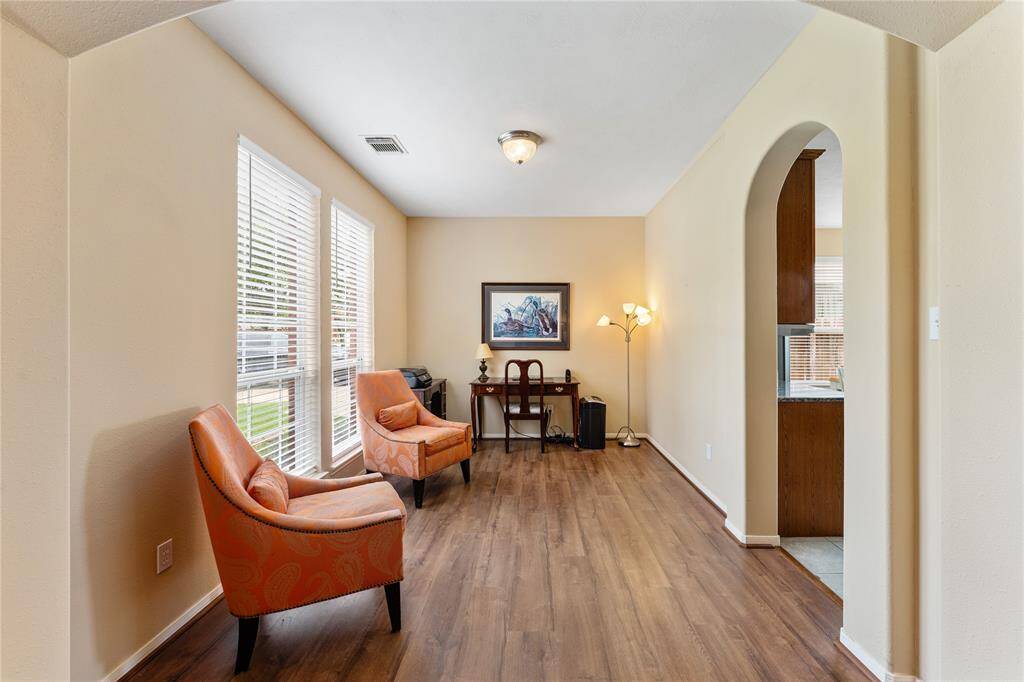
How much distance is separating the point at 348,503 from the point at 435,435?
1306 millimetres

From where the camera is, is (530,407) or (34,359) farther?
(530,407)

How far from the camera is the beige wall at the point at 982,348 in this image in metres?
0.98

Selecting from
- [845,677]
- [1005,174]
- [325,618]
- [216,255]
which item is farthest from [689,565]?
[216,255]

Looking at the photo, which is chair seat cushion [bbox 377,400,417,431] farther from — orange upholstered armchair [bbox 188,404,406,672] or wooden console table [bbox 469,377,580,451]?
orange upholstered armchair [bbox 188,404,406,672]

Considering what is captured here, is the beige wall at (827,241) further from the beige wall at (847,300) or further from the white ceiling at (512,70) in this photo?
the white ceiling at (512,70)

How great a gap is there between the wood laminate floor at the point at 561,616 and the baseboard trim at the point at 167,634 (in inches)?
1.2

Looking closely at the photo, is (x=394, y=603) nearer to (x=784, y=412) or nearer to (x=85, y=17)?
(x=85, y=17)

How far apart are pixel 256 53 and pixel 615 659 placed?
3.15m

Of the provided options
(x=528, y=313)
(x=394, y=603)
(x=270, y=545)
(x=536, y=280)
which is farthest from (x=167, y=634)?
(x=536, y=280)

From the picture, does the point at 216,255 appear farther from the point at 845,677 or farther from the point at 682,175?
the point at 682,175

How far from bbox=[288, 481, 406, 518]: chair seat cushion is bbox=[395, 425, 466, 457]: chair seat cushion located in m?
0.99

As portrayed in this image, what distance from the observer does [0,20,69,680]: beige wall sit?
96 centimetres

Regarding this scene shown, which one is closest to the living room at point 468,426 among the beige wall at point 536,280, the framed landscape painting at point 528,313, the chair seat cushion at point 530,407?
the chair seat cushion at point 530,407

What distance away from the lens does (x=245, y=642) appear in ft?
5.29
